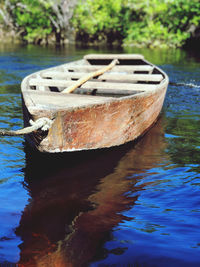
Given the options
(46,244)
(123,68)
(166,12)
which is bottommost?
(46,244)

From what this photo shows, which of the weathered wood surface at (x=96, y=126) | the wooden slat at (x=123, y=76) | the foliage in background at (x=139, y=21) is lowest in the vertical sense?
the weathered wood surface at (x=96, y=126)

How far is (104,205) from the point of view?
280 centimetres

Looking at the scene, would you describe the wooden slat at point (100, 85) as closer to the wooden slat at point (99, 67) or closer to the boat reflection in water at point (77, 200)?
the boat reflection in water at point (77, 200)

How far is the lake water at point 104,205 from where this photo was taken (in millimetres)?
2158

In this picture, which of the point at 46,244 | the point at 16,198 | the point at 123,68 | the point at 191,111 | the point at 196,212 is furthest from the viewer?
the point at 123,68

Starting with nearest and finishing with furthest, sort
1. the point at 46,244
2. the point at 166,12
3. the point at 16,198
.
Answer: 1. the point at 46,244
2. the point at 16,198
3. the point at 166,12

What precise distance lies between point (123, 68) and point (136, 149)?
9.91 ft

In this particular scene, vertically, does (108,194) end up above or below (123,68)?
below

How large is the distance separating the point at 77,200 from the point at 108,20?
2029 centimetres

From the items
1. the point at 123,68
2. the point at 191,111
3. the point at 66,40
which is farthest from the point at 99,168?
the point at 66,40

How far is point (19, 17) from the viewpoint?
22.6m

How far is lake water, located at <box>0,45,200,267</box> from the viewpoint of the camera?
216 centimetres

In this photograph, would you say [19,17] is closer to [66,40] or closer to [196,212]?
[66,40]

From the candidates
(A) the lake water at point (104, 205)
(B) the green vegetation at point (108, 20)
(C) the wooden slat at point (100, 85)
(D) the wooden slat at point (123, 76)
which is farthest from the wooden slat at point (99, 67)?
(B) the green vegetation at point (108, 20)
